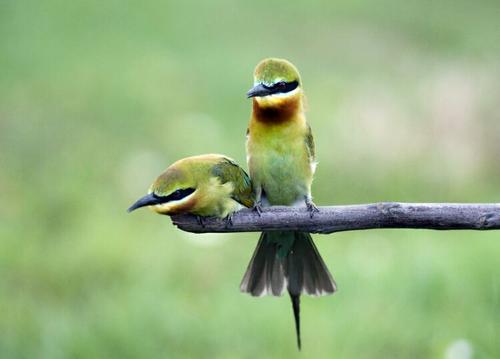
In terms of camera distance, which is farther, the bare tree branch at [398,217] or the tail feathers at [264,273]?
the tail feathers at [264,273]

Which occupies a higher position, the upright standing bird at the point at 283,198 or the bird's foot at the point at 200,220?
the bird's foot at the point at 200,220

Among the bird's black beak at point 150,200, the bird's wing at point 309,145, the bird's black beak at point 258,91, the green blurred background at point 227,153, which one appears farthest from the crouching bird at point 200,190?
the green blurred background at point 227,153

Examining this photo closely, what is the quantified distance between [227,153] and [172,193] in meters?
3.01

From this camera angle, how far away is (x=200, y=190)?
85.9 inches

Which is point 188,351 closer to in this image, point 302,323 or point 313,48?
point 302,323

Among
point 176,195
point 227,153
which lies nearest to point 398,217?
point 176,195

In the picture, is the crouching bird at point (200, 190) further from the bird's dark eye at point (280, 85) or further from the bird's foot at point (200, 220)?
the bird's dark eye at point (280, 85)

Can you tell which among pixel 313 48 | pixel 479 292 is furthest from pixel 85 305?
pixel 313 48

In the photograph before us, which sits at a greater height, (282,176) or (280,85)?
(280,85)

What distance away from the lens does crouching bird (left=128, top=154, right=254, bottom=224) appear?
6.69 feet

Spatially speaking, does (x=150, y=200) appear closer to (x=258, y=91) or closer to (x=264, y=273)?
(x=258, y=91)

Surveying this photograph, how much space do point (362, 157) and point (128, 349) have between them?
2.11 m

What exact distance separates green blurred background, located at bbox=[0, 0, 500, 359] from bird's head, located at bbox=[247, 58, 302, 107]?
116 centimetres

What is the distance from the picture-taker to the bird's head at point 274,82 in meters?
2.33
